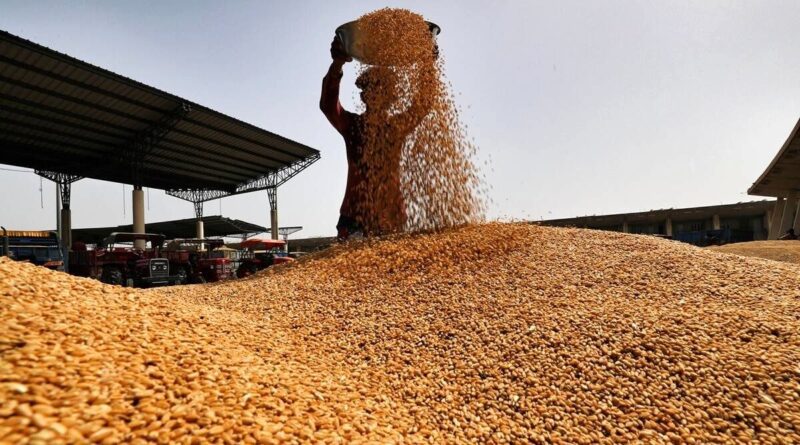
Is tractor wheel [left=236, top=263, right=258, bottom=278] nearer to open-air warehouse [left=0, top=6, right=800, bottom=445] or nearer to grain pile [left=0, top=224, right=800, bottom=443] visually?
open-air warehouse [left=0, top=6, right=800, bottom=445]

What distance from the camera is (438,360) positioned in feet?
12.6

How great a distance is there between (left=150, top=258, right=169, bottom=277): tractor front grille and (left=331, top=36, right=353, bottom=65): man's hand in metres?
7.93

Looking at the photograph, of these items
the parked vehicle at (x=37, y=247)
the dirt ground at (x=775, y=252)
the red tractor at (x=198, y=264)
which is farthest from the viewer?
the red tractor at (x=198, y=264)

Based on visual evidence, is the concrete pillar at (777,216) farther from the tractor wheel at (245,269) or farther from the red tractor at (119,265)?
the red tractor at (119,265)

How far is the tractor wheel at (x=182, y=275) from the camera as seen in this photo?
44.8ft

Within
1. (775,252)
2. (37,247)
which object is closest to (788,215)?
(775,252)

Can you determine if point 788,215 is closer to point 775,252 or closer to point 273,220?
point 775,252

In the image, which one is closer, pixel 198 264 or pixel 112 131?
pixel 198 264

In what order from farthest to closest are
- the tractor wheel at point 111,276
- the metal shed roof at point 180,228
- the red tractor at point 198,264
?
the metal shed roof at point 180,228 < the red tractor at point 198,264 < the tractor wheel at point 111,276

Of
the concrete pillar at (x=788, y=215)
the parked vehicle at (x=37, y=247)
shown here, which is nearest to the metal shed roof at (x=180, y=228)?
the parked vehicle at (x=37, y=247)

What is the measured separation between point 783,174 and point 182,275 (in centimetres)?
3123

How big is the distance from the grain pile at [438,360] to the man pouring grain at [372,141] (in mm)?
3206

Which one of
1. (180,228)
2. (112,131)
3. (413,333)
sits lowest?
(413,333)

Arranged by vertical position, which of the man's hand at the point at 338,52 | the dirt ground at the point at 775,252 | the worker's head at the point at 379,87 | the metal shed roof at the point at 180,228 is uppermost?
the man's hand at the point at 338,52
